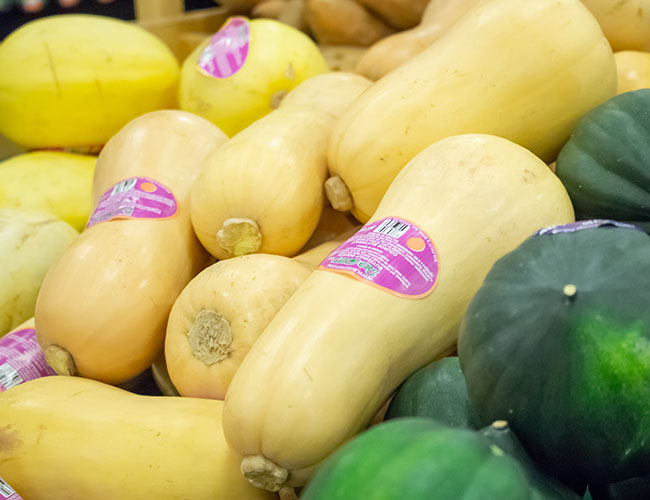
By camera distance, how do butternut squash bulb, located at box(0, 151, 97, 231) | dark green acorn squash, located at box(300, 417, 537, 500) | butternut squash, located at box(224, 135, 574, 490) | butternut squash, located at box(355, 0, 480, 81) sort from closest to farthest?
dark green acorn squash, located at box(300, 417, 537, 500) < butternut squash, located at box(224, 135, 574, 490) < butternut squash, located at box(355, 0, 480, 81) < butternut squash bulb, located at box(0, 151, 97, 231)

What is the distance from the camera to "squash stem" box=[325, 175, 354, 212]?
3.18 feet

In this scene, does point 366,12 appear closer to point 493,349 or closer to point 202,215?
point 202,215

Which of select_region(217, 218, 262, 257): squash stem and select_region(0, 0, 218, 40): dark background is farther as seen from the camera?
select_region(0, 0, 218, 40): dark background

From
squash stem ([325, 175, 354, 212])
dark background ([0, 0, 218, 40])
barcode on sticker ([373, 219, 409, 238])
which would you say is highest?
barcode on sticker ([373, 219, 409, 238])

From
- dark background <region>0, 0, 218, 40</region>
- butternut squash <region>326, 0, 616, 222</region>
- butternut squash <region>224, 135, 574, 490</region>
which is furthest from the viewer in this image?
dark background <region>0, 0, 218, 40</region>

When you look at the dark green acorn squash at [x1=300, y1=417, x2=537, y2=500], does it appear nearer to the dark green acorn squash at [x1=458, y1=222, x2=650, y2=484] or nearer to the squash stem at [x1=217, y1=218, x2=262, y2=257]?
the dark green acorn squash at [x1=458, y1=222, x2=650, y2=484]

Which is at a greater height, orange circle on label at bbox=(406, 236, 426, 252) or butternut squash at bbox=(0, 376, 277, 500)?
orange circle on label at bbox=(406, 236, 426, 252)

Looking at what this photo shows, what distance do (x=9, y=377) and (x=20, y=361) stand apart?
0.03 m

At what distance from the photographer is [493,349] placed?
1.90 ft

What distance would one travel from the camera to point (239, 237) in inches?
37.7

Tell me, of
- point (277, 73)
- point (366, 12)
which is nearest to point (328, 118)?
point (277, 73)

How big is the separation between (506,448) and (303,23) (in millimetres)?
1626

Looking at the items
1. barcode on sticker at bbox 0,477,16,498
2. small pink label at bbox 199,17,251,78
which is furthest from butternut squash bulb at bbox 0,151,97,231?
barcode on sticker at bbox 0,477,16,498

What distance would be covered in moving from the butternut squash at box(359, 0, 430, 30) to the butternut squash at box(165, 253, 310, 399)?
42.8 inches
